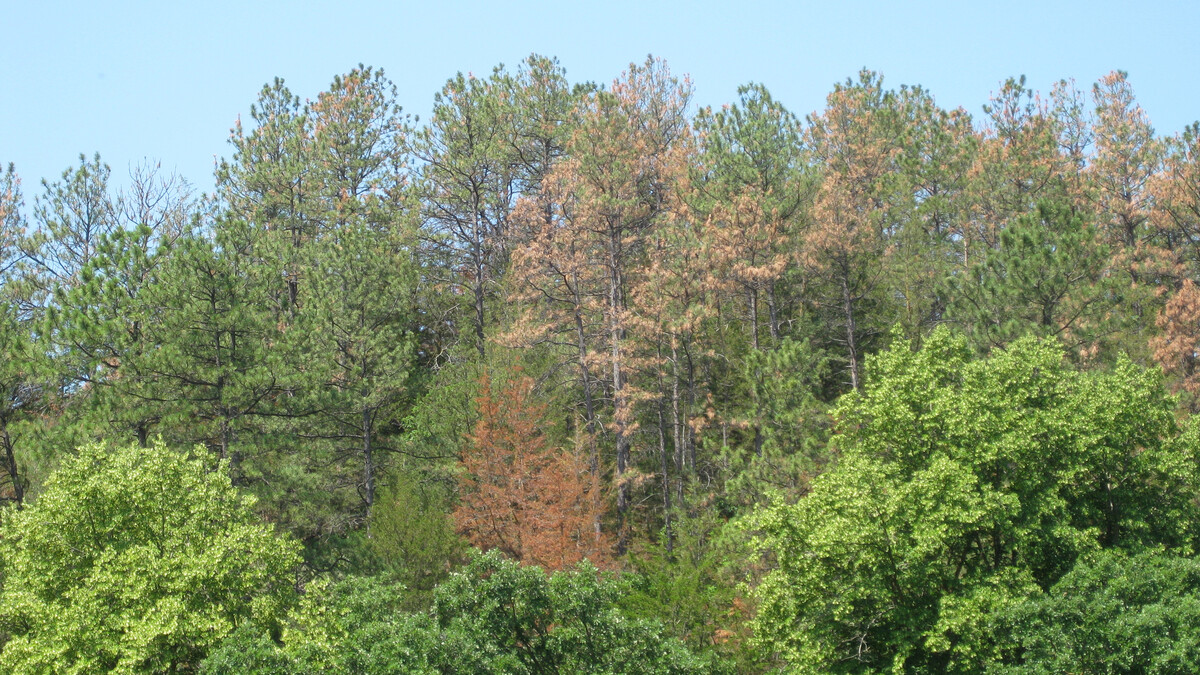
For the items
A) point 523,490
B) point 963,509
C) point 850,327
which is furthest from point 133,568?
point 850,327

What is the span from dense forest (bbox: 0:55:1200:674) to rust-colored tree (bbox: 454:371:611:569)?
5.5 inches

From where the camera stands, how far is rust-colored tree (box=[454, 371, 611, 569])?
27.8 meters

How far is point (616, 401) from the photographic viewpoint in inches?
1268

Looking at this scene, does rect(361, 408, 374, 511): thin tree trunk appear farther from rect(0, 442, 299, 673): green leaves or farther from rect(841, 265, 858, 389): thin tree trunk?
rect(841, 265, 858, 389): thin tree trunk

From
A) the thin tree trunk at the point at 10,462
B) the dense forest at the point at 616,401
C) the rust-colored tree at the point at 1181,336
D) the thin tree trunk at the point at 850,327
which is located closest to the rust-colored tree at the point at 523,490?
the dense forest at the point at 616,401

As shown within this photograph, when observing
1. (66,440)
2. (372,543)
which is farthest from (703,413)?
(66,440)

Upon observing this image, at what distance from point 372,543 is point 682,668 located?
1022cm

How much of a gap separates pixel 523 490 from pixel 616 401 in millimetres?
4645

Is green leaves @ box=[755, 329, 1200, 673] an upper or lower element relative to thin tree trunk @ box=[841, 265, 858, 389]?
lower

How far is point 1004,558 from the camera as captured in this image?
65.5 ft

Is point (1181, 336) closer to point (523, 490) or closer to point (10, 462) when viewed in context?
point (523, 490)

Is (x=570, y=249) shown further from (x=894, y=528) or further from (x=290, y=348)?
(x=894, y=528)

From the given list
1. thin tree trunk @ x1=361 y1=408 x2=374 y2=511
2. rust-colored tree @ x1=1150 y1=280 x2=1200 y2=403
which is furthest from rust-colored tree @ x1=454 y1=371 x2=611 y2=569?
rust-colored tree @ x1=1150 y1=280 x2=1200 y2=403

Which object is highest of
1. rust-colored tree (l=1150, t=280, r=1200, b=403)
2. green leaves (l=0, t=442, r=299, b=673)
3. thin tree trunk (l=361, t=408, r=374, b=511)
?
rust-colored tree (l=1150, t=280, r=1200, b=403)
